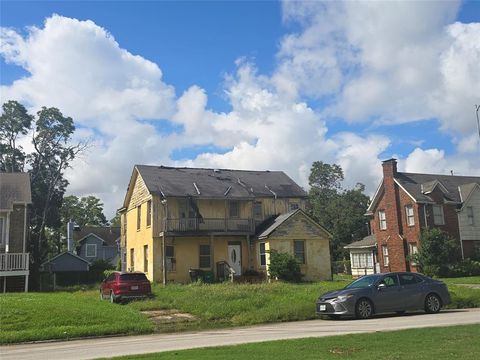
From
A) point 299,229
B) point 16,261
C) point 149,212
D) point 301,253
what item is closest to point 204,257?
point 149,212

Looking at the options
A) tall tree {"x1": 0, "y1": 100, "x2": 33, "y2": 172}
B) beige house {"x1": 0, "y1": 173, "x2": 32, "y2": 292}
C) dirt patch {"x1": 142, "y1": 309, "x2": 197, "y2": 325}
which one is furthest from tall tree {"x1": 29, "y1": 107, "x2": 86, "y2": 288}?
dirt patch {"x1": 142, "y1": 309, "x2": 197, "y2": 325}

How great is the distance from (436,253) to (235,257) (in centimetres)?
1458

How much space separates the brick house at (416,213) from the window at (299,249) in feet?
37.4

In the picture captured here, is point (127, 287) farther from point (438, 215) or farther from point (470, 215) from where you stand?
point (470, 215)

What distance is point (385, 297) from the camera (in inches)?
670

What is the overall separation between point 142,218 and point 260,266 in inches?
341

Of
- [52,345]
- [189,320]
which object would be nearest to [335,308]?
[189,320]

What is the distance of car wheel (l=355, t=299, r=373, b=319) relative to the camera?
16703 mm

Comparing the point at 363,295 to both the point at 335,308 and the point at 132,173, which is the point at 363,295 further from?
the point at 132,173

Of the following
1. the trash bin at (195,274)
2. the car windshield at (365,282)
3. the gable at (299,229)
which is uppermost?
the gable at (299,229)

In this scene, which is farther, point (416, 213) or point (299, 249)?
point (416, 213)

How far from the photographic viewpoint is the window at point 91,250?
223ft

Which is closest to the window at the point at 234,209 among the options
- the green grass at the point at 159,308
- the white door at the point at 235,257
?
the white door at the point at 235,257

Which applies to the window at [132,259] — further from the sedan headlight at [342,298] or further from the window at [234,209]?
the sedan headlight at [342,298]
